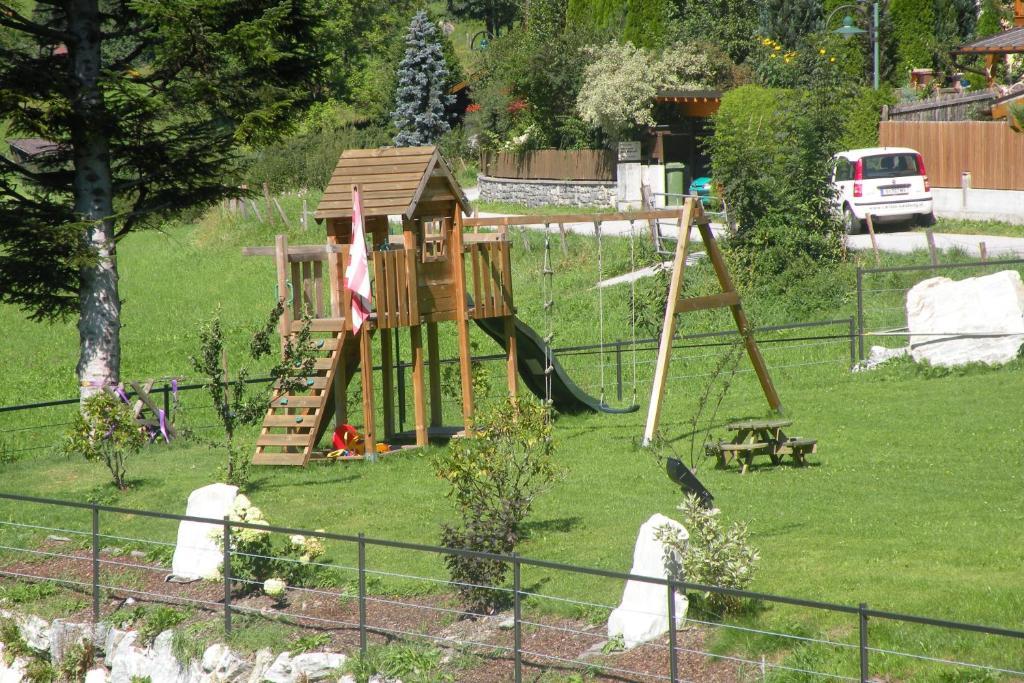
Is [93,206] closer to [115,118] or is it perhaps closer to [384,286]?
[115,118]

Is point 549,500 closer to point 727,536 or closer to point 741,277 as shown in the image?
point 727,536

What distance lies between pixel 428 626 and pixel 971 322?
46.2ft

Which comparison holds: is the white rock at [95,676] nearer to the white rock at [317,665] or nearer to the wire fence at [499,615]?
the wire fence at [499,615]

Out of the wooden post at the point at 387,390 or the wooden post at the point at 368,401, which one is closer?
the wooden post at the point at 368,401

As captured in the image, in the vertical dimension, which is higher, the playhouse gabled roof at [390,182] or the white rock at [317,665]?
the playhouse gabled roof at [390,182]

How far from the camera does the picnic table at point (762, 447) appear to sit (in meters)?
15.7

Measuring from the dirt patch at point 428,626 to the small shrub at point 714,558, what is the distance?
373 mm

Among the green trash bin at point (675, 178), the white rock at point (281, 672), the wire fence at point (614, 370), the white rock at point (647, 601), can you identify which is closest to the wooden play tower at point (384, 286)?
the wire fence at point (614, 370)

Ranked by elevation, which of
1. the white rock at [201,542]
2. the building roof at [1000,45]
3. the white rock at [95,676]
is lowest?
the white rock at [95,676]

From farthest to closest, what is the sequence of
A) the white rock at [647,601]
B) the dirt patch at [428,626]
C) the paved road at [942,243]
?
the paved road at [942,243] < the white rock at [647,601] < the dirt patch at [428,626]

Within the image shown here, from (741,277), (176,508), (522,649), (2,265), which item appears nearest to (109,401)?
(176,508)

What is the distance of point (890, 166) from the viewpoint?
3228 centimetres

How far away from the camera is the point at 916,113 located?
3991 centimetres

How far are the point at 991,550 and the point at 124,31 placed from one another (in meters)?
15.3
